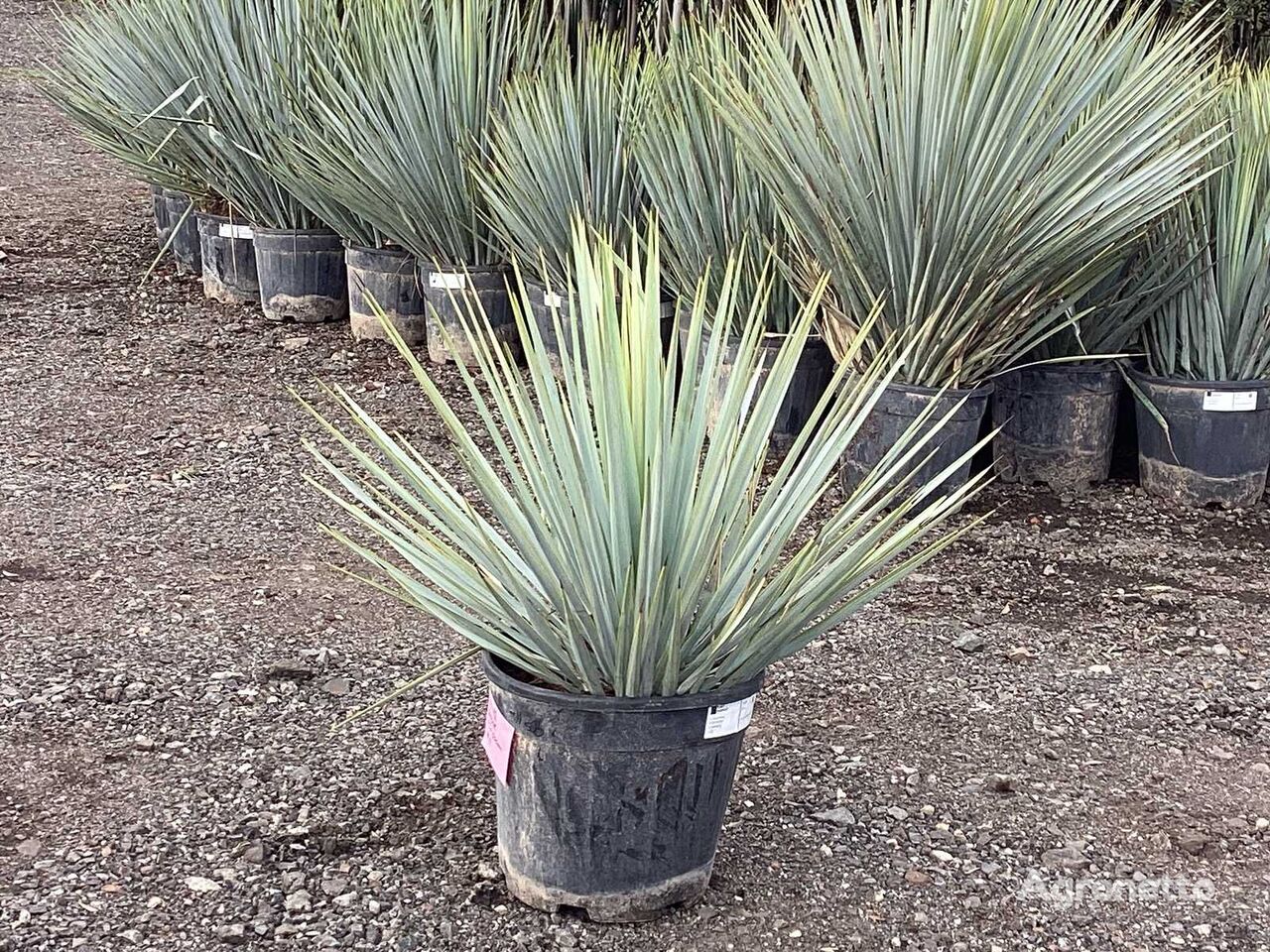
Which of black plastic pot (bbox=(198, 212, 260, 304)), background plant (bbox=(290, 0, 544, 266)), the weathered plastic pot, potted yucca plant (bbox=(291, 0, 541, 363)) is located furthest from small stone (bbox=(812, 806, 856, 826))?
black plastic pot (bbox=(198, 212, 260, 304))

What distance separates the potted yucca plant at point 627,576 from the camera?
194cm

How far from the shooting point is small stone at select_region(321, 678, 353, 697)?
2.88 metres

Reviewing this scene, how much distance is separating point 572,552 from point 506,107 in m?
3.21

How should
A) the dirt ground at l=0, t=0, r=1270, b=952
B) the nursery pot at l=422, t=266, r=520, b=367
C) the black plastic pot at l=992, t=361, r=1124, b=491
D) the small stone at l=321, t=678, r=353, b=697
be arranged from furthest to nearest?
the nursery pot at l=422, t=266, r=520, b=367, the black plastic pot at l=992, t=361, r=1124, b=491, the small stone at l=321, t=678, r=353, b=697, the dirt ground at l=0, t=0, r=1270, b=952

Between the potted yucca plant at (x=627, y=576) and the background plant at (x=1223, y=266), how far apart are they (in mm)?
2071

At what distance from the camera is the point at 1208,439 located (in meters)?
3.94

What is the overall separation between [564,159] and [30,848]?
276 cm

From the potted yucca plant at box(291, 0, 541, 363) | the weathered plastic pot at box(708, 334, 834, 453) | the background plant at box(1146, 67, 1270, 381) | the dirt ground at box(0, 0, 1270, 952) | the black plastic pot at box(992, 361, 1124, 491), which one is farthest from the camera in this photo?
the potted yucca plant at box(291, 0, 541, 363)

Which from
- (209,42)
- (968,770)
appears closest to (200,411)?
(209,42)

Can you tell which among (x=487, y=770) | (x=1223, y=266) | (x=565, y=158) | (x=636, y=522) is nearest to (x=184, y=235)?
(x=565, y=158)

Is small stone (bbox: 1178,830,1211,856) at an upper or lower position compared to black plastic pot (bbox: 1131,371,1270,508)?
lower

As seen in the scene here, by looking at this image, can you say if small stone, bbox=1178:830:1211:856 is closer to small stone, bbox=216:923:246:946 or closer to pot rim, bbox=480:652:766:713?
pot rim, bbox=480:652:766:713

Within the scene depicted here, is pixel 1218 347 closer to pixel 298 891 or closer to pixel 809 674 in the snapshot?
pixel 809 674

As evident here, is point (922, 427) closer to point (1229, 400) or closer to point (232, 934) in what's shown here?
point (1229, 400)
